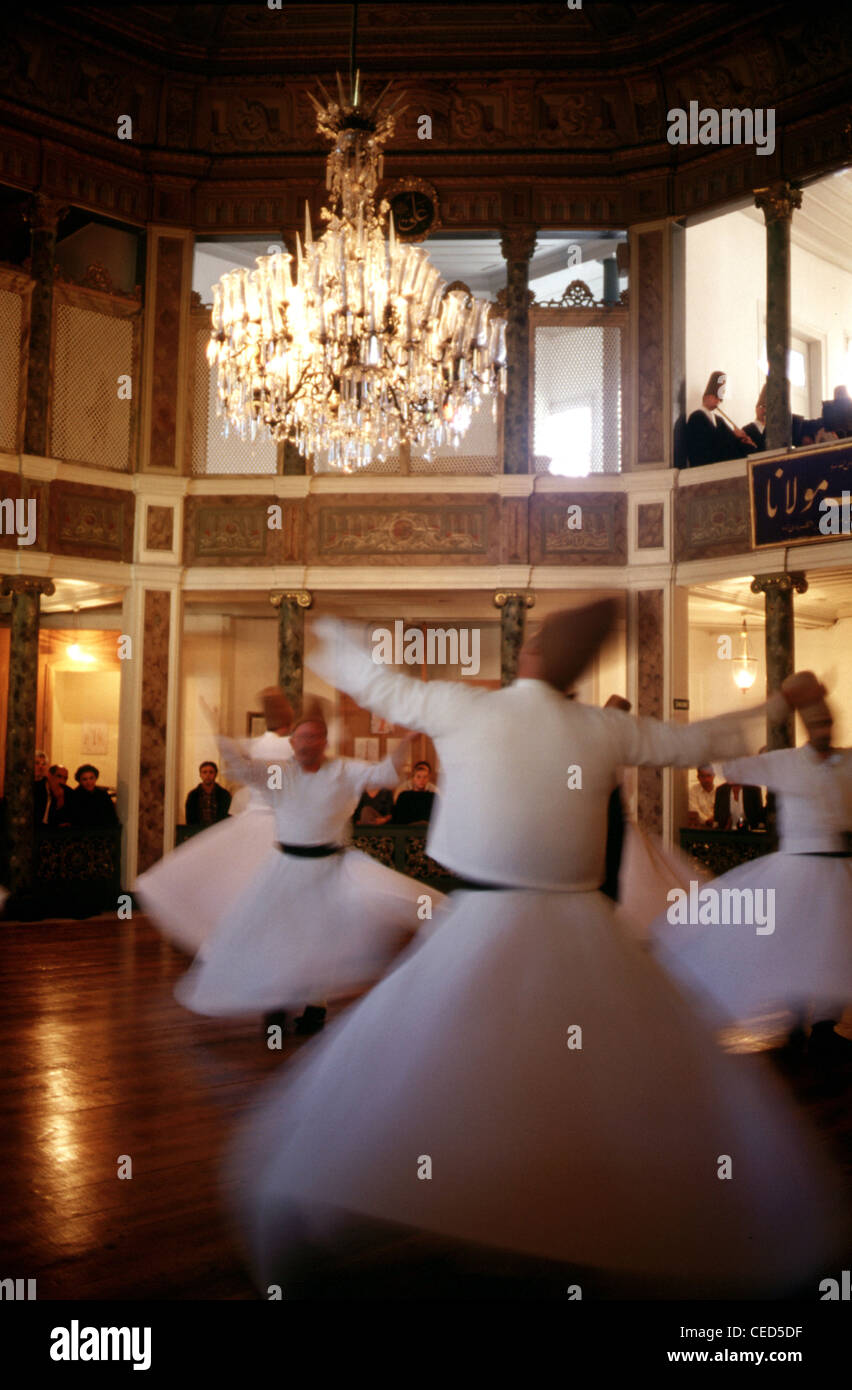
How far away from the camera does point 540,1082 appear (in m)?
2.38

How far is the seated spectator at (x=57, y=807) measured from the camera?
388 inches

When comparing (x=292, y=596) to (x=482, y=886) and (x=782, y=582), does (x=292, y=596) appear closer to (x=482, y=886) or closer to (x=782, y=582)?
(x=782, y=582)

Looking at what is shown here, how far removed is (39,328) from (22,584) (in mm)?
2241

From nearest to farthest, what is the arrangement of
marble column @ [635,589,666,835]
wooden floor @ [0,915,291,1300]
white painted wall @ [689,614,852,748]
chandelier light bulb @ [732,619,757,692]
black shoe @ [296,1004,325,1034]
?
wooden floor @ [0,915,291,1300]
black shoe @ [296,1004,325,1034]
marble column @ [635,589,666,835]
chandelier light bulb @ [732,619,757,692]
white painted wall @ [689,614,852,748]

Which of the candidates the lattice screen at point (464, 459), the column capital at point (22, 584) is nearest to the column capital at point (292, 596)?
the lattice screen at point (464, 459)

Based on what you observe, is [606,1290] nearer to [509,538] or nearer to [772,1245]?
[772,1245]

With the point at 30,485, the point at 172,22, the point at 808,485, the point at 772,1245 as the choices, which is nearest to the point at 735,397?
the point at 808,485

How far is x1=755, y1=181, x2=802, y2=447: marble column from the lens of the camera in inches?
379

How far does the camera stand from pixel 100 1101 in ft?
13.8

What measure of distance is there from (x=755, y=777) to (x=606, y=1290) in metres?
2.82

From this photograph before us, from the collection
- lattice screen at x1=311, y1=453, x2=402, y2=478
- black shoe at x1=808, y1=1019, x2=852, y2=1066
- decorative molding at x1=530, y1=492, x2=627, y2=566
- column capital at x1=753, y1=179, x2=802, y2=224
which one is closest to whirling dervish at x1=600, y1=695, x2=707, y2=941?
black shoe at x1=808, y1=1019, x2=852, y2=1066

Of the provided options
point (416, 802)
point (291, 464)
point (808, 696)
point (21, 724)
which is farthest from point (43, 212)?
point (808, 696)

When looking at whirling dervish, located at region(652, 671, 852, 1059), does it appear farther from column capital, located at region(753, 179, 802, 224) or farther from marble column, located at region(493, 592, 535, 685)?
column capital, located at region(753, 179, 802, 224)

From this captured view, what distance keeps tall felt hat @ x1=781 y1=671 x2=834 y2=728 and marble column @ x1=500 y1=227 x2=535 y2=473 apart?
→ 6.08 meters
